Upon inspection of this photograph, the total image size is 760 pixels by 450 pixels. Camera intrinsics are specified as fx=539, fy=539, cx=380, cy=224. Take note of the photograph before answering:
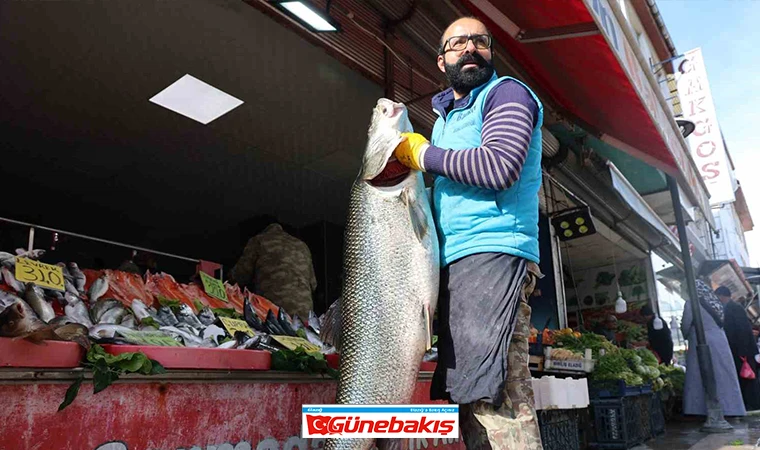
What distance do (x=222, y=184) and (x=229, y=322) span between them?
691 centimetres

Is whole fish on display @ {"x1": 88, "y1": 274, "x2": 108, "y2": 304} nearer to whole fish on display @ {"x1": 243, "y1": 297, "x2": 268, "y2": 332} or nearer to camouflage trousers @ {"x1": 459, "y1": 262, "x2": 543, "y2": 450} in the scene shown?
whole fish on display @ {"x1": 243, "y1": 297, "x2": 268, "y2": 332}

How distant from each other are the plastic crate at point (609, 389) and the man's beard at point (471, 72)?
534 cm

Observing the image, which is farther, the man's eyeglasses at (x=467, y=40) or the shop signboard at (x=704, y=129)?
the shop signboard at (x=704, y=129)

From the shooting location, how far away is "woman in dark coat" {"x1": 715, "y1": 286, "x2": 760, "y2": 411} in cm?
A: 938

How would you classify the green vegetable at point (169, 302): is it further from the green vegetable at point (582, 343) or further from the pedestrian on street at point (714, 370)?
the pedestrian on street at point (714, 370)

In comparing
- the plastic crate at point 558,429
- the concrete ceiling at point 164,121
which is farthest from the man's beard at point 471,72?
the concrete ceiling at point 164,121

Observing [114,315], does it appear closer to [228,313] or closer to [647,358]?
[228,313]

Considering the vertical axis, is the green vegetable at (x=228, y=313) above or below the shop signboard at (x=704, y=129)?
below

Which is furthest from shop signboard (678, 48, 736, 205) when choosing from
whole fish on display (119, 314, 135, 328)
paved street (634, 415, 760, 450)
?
whole fish on display (119, 314, 135, 328)

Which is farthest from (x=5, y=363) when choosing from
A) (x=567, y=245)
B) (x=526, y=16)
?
(x=567, y=245)

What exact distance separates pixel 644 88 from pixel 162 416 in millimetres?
5142

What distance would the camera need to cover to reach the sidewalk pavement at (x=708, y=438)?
5.68m

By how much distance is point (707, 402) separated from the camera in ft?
24.9

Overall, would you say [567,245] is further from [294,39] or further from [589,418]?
[294,39]
